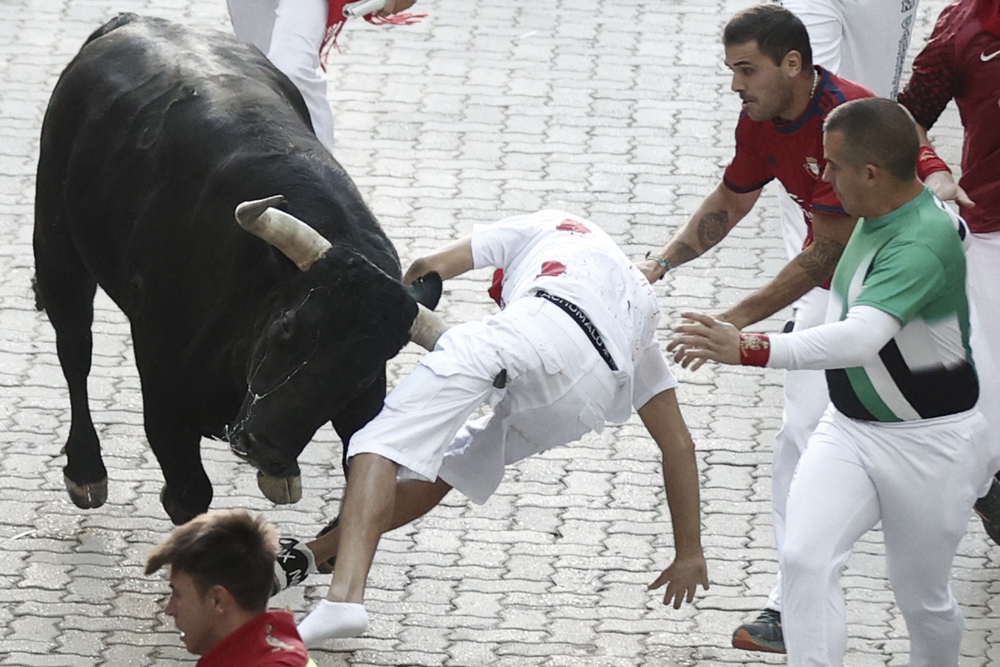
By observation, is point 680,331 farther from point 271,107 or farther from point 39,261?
point 39,261

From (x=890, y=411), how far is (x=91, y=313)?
3418mm

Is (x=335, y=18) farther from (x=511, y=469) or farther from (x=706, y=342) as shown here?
(x=706, y=342)

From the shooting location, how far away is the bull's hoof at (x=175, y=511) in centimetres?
597

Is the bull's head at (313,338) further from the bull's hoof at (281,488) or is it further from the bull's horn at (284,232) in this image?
the bull's hoof at (281,488)

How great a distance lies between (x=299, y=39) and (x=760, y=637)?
3.79 meters

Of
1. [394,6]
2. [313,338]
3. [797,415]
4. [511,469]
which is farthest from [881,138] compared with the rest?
[394,6]

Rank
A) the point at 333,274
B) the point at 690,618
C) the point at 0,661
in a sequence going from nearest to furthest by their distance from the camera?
1. the point at 333,274
2. the point at 0,661
3. the point at 690,618

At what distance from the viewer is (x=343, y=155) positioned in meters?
9.66

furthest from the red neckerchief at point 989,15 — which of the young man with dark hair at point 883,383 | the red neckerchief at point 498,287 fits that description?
the red neckerchief at point 498,287

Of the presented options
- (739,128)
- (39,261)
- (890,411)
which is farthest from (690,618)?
(39,261)

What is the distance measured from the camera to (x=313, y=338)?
499 centimetres

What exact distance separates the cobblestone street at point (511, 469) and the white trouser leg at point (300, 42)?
44.2 inches

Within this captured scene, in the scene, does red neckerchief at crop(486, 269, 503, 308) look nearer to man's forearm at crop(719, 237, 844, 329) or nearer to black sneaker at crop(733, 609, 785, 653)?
man's forearm at crop(719, 237, 844, 329)

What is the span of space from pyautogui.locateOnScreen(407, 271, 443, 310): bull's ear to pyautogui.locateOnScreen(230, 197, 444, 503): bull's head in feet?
0.56
